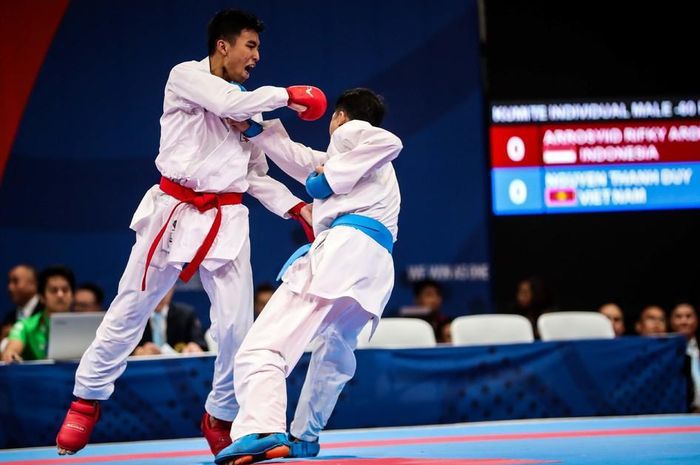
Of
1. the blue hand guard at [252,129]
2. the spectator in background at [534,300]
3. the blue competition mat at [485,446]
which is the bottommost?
the blue competition mat at [485,446]

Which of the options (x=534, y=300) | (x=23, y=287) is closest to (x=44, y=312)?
(x=23, y=287)

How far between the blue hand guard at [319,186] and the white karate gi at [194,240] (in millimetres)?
339

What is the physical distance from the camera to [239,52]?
4.29 m

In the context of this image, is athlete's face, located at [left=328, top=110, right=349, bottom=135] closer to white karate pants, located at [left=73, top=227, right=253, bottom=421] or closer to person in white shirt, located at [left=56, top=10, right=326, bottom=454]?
person in white shirt, located at [left=56, top=10, right=326, bottom=454]

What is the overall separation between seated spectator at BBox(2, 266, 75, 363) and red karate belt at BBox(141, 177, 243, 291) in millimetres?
2433

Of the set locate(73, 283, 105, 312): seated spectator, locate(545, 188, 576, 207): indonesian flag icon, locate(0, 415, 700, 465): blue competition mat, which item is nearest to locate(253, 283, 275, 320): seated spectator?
locate(73, 283, 105, 312): seated spectator

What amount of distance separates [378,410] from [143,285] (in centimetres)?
261

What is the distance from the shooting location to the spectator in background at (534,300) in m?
8.15

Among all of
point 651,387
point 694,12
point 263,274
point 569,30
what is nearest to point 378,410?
point 651,387

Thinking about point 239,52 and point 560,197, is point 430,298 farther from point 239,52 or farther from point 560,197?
point 239,52

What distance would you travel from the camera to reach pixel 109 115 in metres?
8.51

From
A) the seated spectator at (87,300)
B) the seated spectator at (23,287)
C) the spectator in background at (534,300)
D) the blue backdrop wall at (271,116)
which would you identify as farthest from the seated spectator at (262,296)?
the spectator in background at (534,300)

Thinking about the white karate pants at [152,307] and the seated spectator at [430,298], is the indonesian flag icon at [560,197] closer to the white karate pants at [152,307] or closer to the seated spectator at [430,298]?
the seated spectator at [430,298]

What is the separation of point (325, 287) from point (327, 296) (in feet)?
0.12
